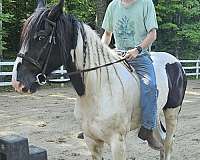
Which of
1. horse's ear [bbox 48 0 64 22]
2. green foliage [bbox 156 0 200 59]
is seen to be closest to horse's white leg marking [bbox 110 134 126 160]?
horse's ear [bbox 48 0 64 22]

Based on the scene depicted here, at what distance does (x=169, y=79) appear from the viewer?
4.49m

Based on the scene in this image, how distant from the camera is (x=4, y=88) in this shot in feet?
45.0

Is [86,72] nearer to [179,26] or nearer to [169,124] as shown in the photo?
[169,124]

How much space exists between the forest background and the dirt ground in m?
8.06

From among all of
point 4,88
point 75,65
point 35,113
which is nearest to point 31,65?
point 75,65

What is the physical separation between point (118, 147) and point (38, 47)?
1213 millimetres

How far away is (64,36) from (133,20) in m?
0.96

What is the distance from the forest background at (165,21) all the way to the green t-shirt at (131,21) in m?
14.6

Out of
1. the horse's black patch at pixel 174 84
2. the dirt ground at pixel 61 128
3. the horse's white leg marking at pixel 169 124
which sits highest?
the horse's black patch at pixel 174 84

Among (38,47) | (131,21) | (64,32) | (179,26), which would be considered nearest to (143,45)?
(131,21)

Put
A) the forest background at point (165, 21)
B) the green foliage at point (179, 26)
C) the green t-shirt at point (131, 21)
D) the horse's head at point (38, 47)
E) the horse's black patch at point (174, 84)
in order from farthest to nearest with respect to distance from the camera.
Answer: the green foliage at point (179, 26), the forest background at point (165, 21), the horse's black patch at point (174, 84), the green t-shirt at point (131, 21), the horse's head at point (38, 47)

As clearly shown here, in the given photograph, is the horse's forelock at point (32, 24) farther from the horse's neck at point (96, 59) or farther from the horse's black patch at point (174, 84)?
the horse's black patch at point (174, 84)

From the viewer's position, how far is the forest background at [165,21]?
63.1ft

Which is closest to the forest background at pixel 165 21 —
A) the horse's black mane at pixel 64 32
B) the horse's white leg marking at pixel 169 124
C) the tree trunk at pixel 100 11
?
the tree trunk at pixel 100 11
